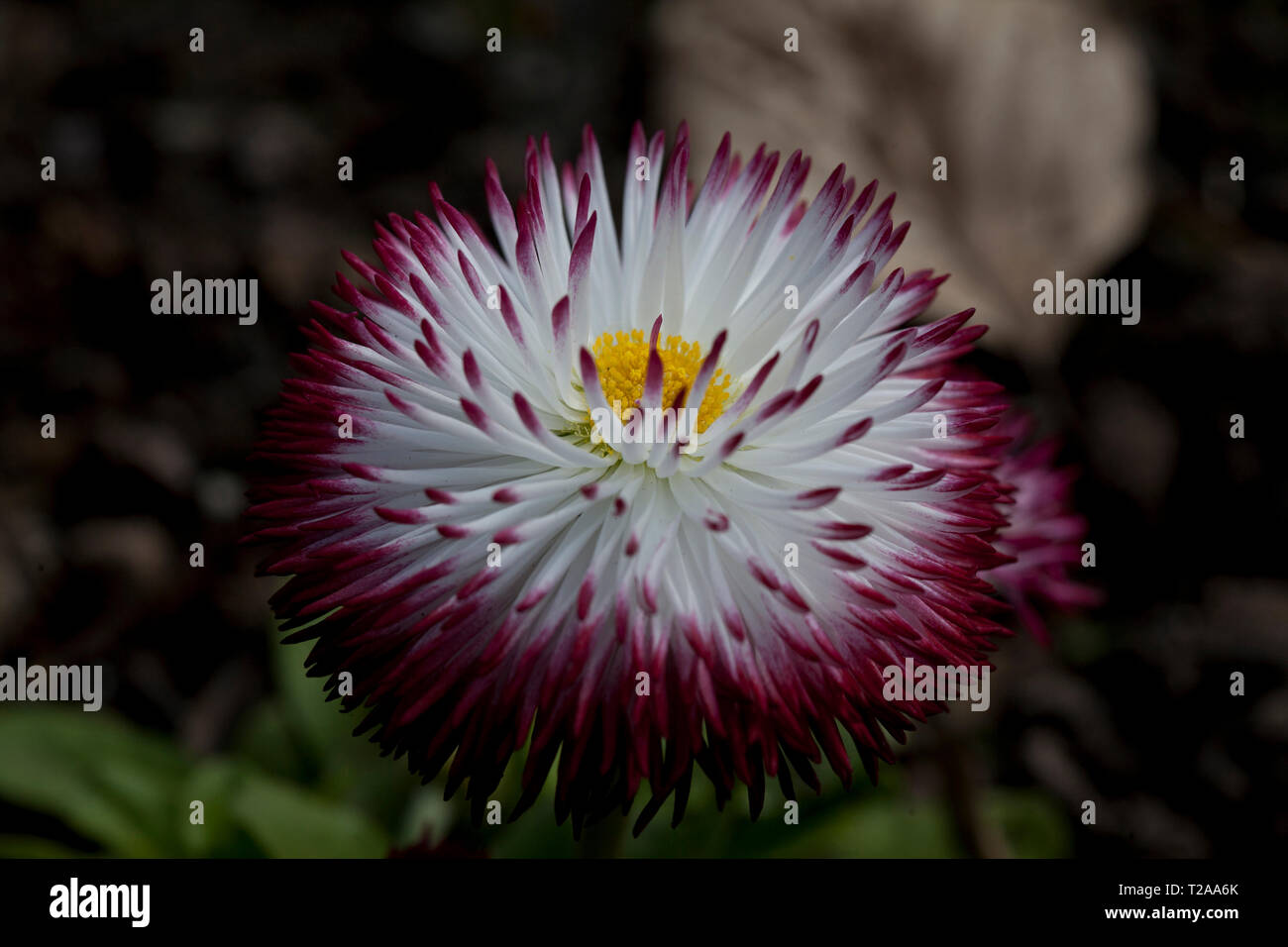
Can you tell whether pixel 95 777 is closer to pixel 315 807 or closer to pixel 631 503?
pixel 315 807

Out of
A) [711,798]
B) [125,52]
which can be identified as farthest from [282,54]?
[711,798]

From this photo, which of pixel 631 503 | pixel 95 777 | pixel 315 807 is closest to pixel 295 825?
pixel 315 807

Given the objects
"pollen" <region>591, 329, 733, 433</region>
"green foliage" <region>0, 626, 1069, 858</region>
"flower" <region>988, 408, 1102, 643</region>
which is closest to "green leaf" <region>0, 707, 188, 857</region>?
"green foliage" <region>0, 626, 1069, 858</region>

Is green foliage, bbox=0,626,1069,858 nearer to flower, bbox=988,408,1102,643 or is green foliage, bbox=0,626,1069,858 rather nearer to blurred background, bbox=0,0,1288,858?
blurred background, bbox=0,0,1288,858

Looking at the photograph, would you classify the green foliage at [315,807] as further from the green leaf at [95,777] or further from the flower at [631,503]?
the flower at [631,503]
